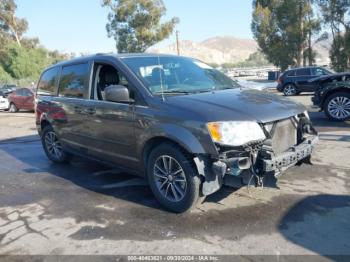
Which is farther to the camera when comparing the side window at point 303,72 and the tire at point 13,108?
the tire at point 13,108

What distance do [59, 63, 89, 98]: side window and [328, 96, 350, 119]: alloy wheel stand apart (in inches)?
280

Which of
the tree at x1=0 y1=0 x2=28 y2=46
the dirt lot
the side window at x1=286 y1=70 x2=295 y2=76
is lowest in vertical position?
the dirt lot

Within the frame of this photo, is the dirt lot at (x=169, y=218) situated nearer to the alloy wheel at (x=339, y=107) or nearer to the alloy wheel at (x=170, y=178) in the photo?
the alloy wheel at (x=170, y=178)

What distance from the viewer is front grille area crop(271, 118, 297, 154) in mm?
4175

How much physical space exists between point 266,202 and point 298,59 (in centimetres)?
3298

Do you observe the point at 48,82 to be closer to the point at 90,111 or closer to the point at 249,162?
the point at 90,111

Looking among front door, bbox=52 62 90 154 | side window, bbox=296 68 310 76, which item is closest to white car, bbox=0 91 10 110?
side window, bbox=296 68 310 76

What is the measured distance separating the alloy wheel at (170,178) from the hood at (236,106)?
2.21 ft

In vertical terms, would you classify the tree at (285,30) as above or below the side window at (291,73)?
above

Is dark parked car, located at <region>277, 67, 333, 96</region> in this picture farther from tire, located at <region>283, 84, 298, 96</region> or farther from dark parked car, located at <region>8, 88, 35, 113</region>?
dark parked car, located at <region>8, 88, 35, 113</region>

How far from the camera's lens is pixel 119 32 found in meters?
37.7

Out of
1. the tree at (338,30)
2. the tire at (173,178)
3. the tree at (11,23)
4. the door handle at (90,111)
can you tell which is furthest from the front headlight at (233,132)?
the tree at (11,23)

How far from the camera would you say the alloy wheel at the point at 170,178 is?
429cm

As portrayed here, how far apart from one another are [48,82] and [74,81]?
1.27 meters
